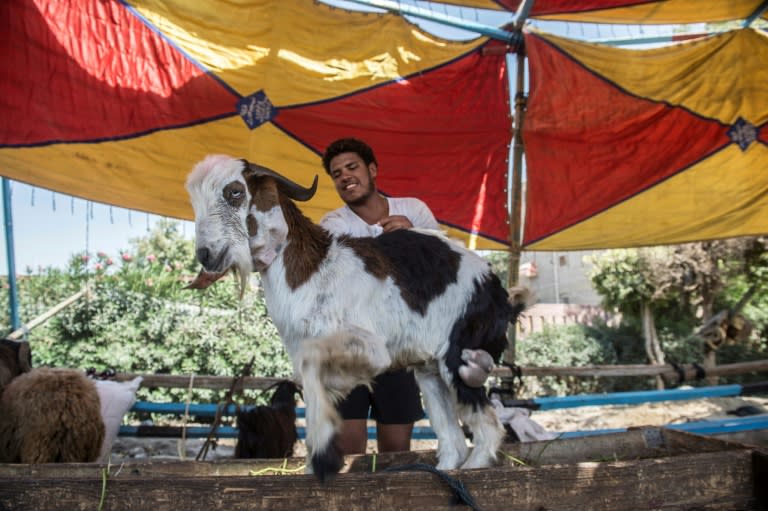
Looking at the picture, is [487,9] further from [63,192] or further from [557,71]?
[63,192]

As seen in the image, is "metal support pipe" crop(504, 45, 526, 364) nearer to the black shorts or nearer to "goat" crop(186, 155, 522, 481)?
the black shorts

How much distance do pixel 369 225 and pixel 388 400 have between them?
3.07 feet

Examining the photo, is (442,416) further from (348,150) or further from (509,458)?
(348,150)

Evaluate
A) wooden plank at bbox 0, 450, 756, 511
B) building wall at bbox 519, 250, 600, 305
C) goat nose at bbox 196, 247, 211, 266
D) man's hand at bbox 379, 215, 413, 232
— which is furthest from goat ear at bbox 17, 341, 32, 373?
building wall at bbox 519, 250, 600, 305

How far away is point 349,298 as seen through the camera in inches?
67.4

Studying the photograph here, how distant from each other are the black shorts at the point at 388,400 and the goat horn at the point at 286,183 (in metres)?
1.27

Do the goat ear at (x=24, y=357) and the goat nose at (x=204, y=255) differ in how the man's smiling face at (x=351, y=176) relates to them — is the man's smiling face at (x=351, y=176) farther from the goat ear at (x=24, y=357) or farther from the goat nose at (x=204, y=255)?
the goat ear at (x=24, y=357)

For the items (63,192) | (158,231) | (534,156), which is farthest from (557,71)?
(158,231)

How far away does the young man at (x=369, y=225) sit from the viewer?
248 cm

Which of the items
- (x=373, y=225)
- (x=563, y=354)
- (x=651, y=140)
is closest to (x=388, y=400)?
(x=373, y=225)

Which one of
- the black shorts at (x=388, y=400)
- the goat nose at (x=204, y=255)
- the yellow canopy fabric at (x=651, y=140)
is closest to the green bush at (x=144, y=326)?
the yellow canopy fabric at (x=651, y=140)

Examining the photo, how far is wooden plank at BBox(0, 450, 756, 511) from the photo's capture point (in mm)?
1465

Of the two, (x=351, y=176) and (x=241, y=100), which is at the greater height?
(x=241, y=100)

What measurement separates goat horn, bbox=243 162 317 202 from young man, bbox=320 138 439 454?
0.64m
